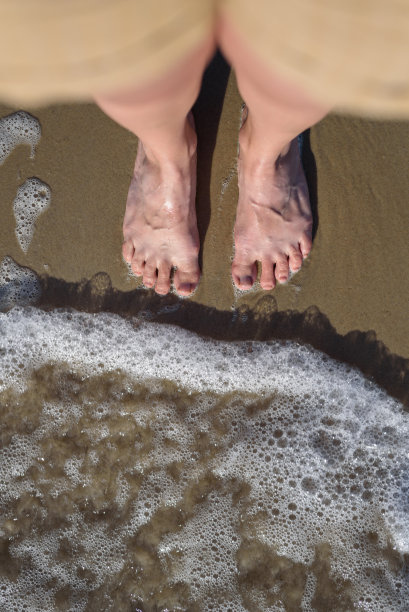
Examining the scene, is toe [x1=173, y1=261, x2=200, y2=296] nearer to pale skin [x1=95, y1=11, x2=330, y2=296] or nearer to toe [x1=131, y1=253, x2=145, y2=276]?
pale skin [x1=95, y1=11, x2=330, y2=296]

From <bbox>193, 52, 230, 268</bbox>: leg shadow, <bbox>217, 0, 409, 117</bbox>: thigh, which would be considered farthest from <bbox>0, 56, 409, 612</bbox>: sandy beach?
<bbox>217, 0, 409, 117</bbox>: thigh

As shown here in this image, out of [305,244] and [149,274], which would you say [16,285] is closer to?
[149,274]

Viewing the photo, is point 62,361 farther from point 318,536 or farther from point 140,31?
point 140,31

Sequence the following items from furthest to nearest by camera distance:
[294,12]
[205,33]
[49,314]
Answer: [49,314] < [205,33] < [294,12]

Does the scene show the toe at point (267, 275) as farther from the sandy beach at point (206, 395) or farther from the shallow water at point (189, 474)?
the shallow water at point (189, 474)

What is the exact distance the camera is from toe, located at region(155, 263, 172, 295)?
1647 millimetres

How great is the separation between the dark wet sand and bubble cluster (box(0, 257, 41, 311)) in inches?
1.2

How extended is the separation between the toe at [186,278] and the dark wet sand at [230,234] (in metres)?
0.04

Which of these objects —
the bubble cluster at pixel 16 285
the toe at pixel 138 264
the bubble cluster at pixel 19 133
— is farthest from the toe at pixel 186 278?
the bubble cluster at pixel 19 133

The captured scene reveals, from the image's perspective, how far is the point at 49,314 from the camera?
67.6 inches

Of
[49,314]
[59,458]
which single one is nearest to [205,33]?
[49,314]

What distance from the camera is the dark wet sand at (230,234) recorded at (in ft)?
5.34

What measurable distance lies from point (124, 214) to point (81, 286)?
30cm

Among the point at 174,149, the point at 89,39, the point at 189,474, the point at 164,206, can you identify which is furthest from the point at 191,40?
the point at 189,474
